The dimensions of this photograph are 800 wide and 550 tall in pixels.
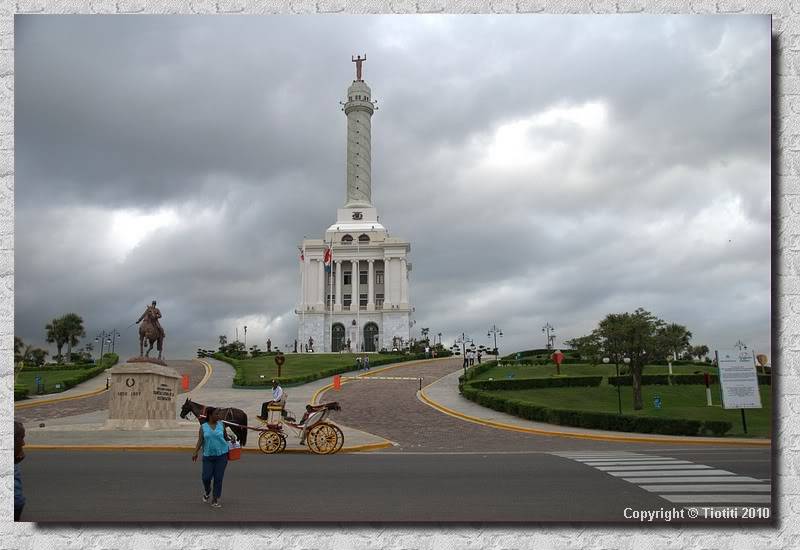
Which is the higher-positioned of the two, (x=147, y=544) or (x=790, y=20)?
(x=790, y=20)

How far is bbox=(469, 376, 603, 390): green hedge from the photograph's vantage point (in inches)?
1453

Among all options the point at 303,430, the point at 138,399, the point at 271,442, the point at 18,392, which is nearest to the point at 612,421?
the point at 303,430

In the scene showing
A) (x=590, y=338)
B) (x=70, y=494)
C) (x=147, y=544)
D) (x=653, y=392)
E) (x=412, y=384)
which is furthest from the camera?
(x=412, y=384)

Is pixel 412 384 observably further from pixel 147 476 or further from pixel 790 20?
pixel 790 20

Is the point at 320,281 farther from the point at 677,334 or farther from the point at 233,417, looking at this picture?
the point at 677,334

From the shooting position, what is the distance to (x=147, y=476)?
13.0 m

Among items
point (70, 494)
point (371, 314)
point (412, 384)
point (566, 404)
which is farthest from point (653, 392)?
point (371, 314)

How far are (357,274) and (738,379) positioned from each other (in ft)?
253

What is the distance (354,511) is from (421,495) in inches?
58.9

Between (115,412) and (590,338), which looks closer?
(115,412)

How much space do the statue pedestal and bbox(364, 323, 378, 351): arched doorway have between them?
63.6 metres

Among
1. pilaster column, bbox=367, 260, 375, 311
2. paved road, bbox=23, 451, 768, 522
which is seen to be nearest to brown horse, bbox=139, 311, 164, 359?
paved road, bbox=23, 451, 768, 522

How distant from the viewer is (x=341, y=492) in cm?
1074

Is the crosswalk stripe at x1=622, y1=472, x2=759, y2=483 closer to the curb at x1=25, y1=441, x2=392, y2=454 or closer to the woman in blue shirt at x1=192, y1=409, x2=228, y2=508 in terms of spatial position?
the woman in blue shirt at x1=192, y1=409, x2=228, y2=508
